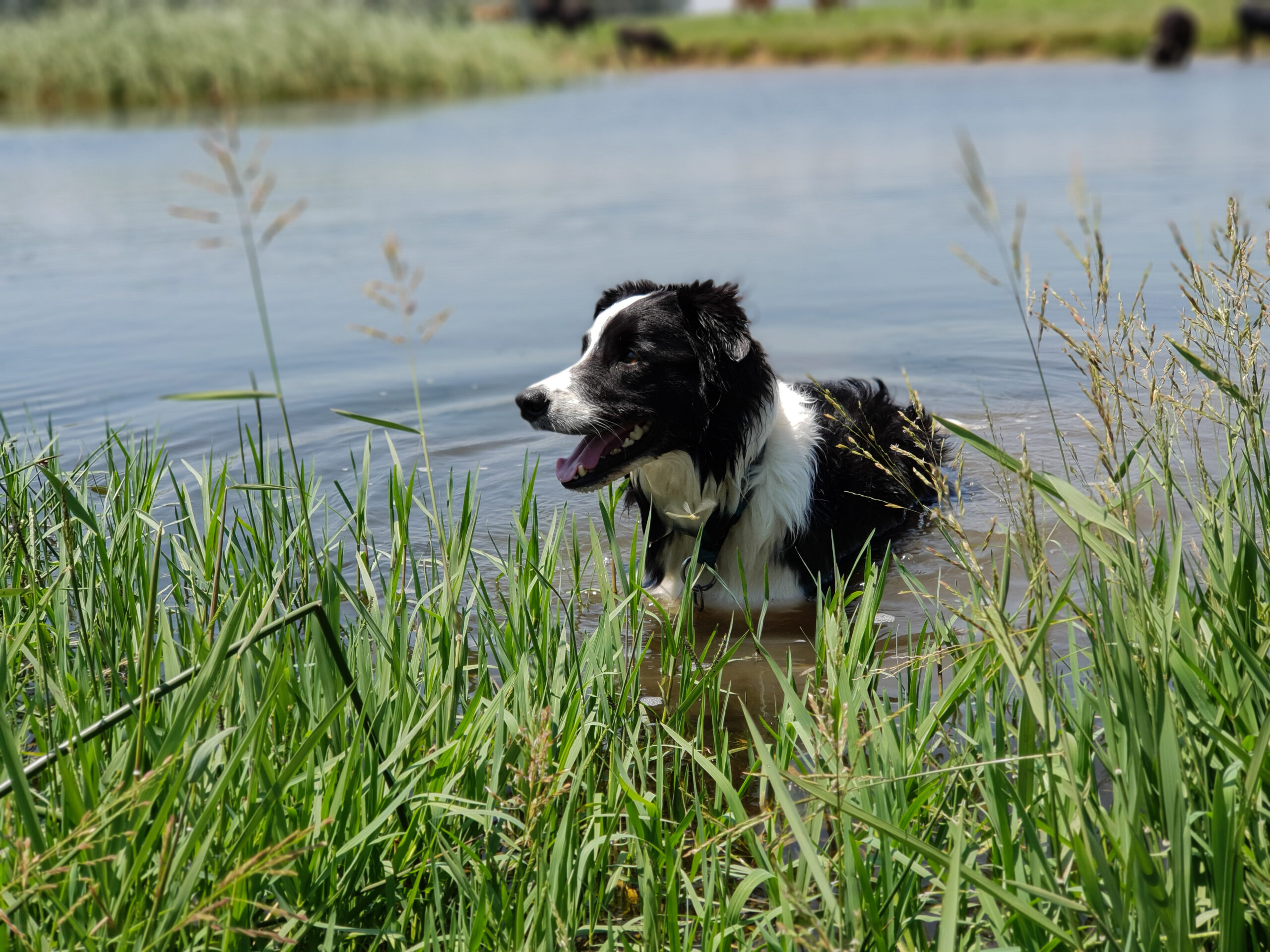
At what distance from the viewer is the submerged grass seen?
1754mm

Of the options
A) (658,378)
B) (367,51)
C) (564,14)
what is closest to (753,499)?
(658,378)

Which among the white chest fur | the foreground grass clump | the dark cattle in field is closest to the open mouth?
the white chest fur

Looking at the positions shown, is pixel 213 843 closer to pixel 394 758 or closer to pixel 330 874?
pixel 330 874

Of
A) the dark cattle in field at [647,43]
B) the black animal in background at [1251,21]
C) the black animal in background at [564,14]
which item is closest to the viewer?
the black animal in background at [1251,21]

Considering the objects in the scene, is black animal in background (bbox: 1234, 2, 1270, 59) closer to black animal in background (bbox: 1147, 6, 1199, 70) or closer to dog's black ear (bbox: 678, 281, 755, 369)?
black animal in background (bbox: 1147, 6, 1199, 70)

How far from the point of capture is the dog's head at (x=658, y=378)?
3.61 meters

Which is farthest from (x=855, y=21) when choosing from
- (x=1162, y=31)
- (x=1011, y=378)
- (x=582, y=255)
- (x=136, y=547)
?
(x=136, y=547)

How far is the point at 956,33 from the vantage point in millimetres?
36094

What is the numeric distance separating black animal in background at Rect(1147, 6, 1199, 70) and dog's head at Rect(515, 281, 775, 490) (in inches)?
1116

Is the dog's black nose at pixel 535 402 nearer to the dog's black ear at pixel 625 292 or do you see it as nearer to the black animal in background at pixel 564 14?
the dog's black ear at pixel 625 292

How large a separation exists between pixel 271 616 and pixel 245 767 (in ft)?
1.86

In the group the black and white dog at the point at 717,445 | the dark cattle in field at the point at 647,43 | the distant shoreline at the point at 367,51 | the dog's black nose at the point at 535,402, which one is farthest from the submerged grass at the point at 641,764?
the dark cattle in field at the point at 647,43

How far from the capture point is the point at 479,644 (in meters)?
2.67

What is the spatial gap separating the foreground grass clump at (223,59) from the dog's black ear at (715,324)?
2130cm
